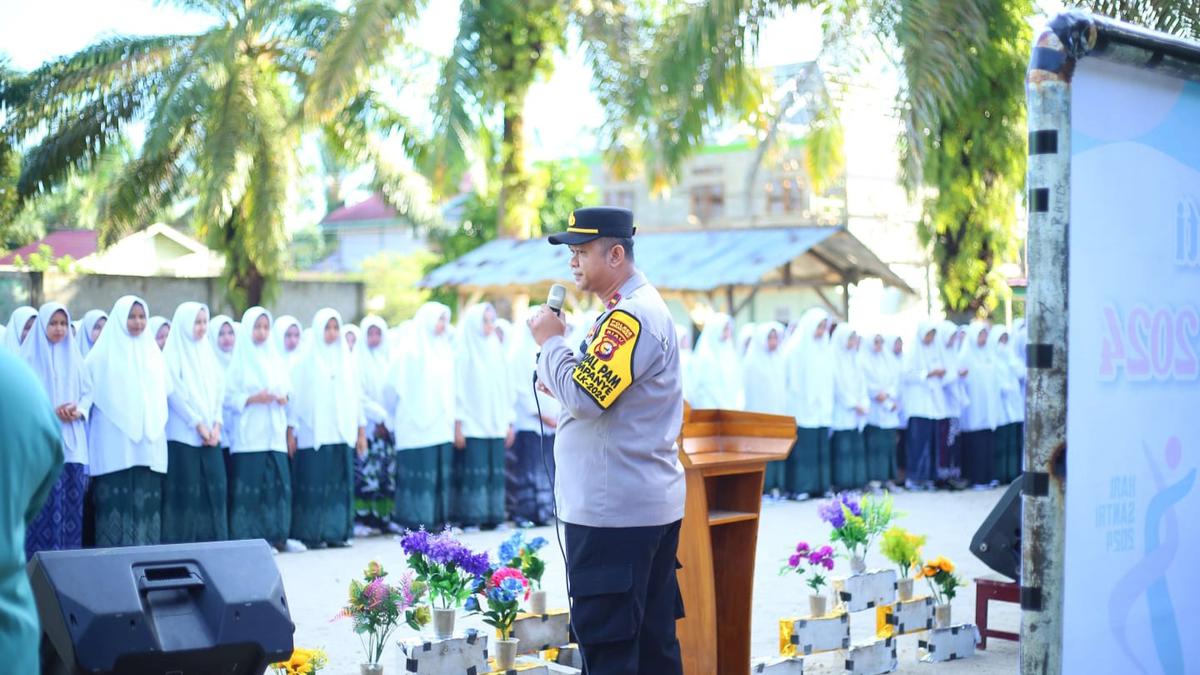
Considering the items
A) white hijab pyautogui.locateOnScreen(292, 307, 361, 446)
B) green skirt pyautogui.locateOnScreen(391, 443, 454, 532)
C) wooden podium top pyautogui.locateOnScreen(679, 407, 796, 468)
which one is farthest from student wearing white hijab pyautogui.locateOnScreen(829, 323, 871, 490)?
wooden podium top pyautogui.locateOnScreen(679, 407, 796, 468)

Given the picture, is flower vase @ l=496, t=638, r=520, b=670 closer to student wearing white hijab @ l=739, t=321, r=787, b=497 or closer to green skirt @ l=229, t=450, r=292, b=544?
green skirt @ l=229, t=450, r=292, b=544

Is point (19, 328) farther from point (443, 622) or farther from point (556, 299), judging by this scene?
point (556, 299)

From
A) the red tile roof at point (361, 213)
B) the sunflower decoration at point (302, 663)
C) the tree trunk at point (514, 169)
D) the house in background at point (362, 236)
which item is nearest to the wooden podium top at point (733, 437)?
the sunflower decoration at point (302, 663)

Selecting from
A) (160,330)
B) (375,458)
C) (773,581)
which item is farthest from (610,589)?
(375,458)

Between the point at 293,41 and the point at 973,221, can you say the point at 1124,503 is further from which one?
the point at 293,41

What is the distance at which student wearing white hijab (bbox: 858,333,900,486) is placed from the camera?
14.7 m

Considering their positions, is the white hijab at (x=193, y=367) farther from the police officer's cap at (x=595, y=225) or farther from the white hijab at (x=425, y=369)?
the police officer's cap at (x=595, y=225)

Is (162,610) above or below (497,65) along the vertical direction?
below

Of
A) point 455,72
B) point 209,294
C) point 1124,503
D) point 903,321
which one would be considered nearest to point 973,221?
point 455,72

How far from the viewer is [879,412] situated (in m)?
14.7

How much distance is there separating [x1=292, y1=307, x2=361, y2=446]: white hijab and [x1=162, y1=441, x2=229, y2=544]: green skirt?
90 centimetres

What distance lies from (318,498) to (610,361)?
678 centimetres

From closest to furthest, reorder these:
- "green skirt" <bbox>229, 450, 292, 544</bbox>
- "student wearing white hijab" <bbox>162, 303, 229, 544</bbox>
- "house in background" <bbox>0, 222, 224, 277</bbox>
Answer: "student wearing white hijab" <bbox>162, 303, 229, 544</bbox>
"green skirt" <bbox>229, 450, 292, 544</bbox>
"house in background" <bbox>0, 222, 224, 277</bbox>

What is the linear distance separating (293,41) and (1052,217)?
1572 centimetres
